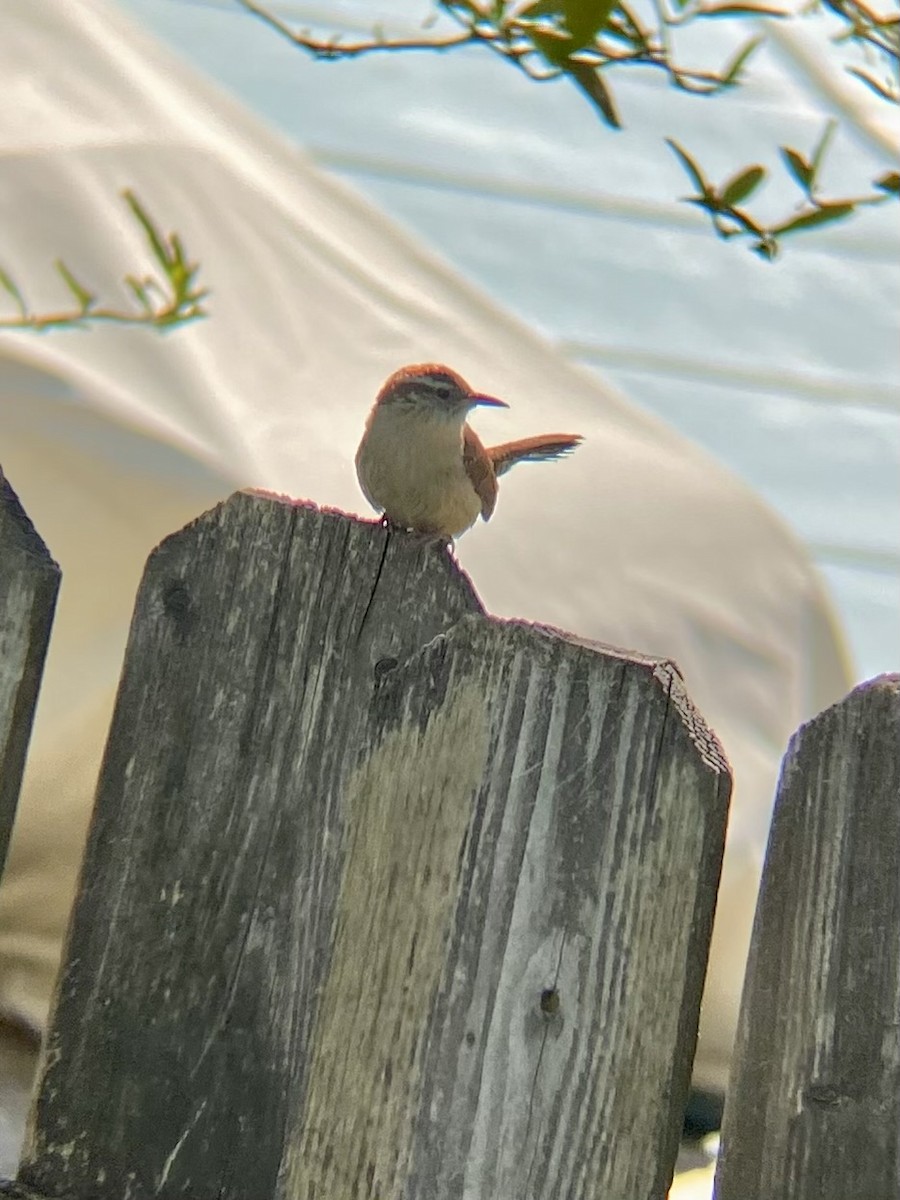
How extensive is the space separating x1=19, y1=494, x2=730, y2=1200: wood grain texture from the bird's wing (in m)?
1.33

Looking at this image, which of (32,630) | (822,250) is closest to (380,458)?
(32,630)

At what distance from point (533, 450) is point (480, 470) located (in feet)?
1.08

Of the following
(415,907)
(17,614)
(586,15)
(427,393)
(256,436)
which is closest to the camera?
(586,15)

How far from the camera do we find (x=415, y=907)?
1.62 meters

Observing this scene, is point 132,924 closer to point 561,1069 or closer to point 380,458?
point 561,1069

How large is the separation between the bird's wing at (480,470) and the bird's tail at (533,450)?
6.8 inches

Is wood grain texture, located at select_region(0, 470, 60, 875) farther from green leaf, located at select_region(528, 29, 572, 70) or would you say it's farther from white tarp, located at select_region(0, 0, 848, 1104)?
white tarp, located at select_region(0, 0, 848, 1104)

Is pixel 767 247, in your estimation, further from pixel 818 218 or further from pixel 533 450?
pixel 533 450

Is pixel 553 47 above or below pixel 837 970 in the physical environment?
above

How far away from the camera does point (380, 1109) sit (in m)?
1.61

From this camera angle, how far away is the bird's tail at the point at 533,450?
335 centimetres

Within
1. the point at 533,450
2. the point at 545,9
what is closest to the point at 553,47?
the point at 545,9

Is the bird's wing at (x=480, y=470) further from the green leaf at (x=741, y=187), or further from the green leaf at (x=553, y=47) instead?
the green leaf at (x=553, y=47)

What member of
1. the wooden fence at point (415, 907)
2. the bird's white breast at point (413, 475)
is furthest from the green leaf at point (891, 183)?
the bird's white breast at point (413, 475)
